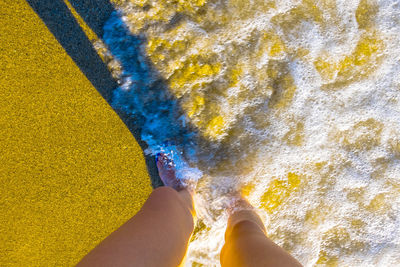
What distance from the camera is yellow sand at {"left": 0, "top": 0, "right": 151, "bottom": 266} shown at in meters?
1.58

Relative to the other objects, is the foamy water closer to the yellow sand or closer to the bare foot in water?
the bare foot in water

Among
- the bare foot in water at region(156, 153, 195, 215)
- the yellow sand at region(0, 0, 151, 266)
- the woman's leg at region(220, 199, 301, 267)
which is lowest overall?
the woman's leg at region(220, 199, 301, 267)

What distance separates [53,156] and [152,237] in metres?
0.86

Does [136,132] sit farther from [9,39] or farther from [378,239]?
[378,239]

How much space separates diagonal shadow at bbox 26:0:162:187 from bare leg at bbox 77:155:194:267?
52 centimetres

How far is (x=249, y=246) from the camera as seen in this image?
4.52 ft

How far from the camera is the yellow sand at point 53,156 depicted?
5.18 ft

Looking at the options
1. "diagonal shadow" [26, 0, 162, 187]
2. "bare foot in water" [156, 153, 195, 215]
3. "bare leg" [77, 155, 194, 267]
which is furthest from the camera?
"bare foot in water" [156, 153, 195, 215]

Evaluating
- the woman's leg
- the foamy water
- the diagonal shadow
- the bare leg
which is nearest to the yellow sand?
the diagonal shadow

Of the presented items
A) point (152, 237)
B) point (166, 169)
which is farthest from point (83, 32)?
point (152, 237)

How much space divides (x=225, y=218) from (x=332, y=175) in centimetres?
81

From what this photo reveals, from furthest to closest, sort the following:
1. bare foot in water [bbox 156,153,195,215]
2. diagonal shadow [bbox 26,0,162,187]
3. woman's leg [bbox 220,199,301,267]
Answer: bare foot in water [bbox 156,153,195,215] → diagonal shadow [bbox 26,0,162,187] → woman's leg [bbox 220,199,301,267]

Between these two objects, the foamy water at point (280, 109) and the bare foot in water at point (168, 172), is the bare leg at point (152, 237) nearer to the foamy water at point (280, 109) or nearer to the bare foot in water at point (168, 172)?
the bare foot in water at point (168, 172)

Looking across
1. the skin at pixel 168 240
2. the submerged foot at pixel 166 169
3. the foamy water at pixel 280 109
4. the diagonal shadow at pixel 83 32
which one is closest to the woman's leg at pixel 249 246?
the skin at pixel 168 240
